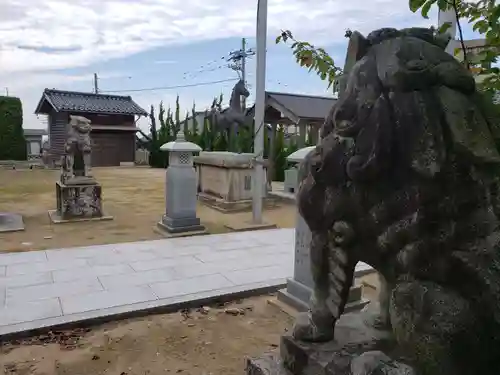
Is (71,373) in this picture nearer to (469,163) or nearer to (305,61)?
(305,61)

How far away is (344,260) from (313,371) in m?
0.40

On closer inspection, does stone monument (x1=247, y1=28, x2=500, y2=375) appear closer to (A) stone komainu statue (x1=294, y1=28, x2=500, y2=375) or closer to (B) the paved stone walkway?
(A) stone komainu statue (x1=294, y1=28, x2=500, y2=375)

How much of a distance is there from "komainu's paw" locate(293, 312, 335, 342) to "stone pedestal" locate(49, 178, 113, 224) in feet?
22.6

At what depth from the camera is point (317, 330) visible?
5.00 feet

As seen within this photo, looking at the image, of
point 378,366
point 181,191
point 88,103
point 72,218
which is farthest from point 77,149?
point 88,103

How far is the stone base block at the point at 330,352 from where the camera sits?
4.60 feet

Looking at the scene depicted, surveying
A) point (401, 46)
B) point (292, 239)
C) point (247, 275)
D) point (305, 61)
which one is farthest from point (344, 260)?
point (292, 239)

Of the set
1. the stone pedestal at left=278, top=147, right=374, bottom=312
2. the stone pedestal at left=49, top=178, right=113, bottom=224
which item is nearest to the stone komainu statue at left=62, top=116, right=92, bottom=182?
the stone pedestal at left=49, top=178, right=113, bottom=224

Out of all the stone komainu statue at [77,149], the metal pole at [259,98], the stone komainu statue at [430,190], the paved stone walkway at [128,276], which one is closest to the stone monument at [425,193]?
the stone komainu statue at [430,190]

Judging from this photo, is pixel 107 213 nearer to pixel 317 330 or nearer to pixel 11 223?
pixel 11 223

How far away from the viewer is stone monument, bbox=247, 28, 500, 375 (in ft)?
3.70

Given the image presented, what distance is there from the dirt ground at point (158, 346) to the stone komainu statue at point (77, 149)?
5119 mm

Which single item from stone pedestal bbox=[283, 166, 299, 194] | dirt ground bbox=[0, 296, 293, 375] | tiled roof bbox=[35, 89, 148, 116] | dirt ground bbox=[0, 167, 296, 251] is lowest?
dirt ground bbox=[0, 296, 293, 375]

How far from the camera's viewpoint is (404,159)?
116 centimetres
